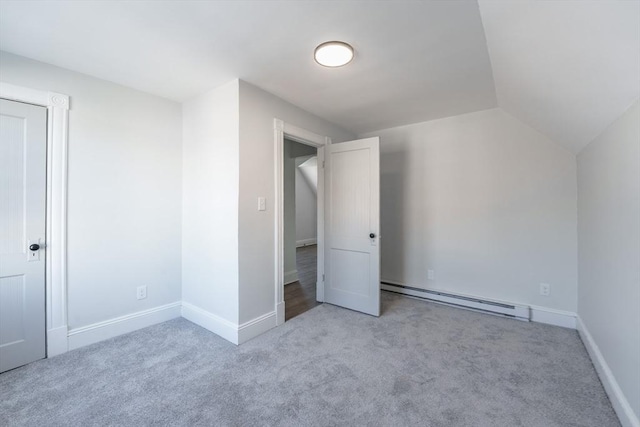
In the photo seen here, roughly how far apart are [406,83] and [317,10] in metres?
1.23

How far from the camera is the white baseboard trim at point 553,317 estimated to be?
8.73 feet

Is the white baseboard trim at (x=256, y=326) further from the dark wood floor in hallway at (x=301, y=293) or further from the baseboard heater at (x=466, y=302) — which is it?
the baseboard heater at (x=466, y=302)

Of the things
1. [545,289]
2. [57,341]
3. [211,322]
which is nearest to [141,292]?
[57,341]

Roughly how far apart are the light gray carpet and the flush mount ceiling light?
2300 mm

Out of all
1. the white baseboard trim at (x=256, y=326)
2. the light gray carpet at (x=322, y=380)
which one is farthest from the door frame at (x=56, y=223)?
the white baseboard trim at (x=256, y=326)

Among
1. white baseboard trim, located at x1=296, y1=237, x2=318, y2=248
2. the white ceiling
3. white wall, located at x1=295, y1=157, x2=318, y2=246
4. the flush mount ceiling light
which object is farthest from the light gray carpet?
white wall, located at x1=295, y1=157, x2=318, y2=246

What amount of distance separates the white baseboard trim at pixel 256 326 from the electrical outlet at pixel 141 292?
1131 mm

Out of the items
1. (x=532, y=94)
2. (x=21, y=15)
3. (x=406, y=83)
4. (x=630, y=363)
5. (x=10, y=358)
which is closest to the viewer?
(x=630, y=363)

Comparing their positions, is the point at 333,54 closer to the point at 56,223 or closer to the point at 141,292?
the point at 56,223

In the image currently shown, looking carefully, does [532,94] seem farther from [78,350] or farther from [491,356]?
[78,350]

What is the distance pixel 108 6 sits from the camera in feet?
5.04

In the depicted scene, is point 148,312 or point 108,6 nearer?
point 108,6

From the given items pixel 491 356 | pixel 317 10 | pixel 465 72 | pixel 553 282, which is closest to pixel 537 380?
pixel 491 356

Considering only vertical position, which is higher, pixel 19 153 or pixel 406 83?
pixel 406 83
